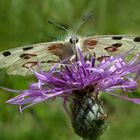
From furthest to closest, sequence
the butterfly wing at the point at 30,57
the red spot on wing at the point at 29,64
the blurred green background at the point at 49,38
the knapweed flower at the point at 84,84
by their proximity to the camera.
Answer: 1. the blurred green background at the point at 49,38
2. the red spot on wing at the point at 29,64
3. the butterfly wing at the point at 30,57
4. the knapweed flower at the point at 84,84

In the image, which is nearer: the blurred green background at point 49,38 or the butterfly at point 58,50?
the butterfly at point 58,50

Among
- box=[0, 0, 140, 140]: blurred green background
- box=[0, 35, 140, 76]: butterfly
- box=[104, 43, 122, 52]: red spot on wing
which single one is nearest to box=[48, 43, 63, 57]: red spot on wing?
box=[0, 35, 140, 76]: butterfly

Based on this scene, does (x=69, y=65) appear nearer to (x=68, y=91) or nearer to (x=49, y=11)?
(x=68, y=91)

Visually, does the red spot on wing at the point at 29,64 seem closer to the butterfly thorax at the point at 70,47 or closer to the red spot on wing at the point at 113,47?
the butterfly thorax at the point at 70,47

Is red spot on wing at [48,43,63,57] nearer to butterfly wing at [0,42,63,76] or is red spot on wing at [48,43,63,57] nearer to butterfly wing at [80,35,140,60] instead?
butterfly wing at [0,42,63,76]

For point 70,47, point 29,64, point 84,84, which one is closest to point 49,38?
point 29,64

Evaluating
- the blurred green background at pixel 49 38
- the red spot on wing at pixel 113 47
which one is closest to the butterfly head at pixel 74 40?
the red spot on wing at pixel 113 47
